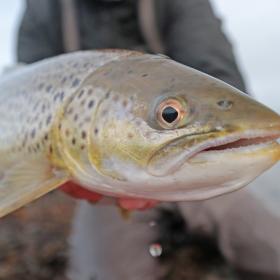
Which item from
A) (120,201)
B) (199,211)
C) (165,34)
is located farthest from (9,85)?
(199,211)

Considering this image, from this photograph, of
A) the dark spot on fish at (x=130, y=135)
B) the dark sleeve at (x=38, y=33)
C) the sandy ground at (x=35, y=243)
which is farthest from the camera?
the sandy ground at (x=35, y=243)

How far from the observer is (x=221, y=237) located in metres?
3.59

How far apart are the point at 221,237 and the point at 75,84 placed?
76.4 inches

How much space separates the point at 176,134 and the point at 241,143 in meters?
0.18

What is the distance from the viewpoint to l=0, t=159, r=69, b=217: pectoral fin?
1.86 m

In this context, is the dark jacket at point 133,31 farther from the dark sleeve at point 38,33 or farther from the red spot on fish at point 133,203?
the red spot on fish at point 133,203

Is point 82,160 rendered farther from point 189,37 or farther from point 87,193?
point 189,37

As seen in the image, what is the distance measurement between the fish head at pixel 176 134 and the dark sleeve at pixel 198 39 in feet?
4.78

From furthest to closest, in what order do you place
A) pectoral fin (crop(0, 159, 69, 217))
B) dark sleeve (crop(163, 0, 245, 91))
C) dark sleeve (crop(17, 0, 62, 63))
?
dark sleeve (crop(17, 0, 62, 63)), dark sleeve (crop(163, 0, 245, 91)), pectoral fin (crop(0, 159, 69, 217))

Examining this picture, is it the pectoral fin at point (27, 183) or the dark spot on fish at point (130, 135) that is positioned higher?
the dark spot on fish at point (130, 135)

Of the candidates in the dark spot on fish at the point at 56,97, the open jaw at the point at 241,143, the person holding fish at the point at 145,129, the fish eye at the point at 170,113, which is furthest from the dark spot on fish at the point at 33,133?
the open jaw at the point at 241,143

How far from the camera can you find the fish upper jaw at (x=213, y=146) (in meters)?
1.53

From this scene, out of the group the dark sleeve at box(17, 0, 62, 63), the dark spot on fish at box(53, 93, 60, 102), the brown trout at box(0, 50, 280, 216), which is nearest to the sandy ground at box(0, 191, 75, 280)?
the dark sleeve at box(17, 0, 62, 63)

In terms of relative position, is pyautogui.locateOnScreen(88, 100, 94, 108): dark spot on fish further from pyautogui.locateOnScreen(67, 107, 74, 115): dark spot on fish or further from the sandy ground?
the sandy ground
